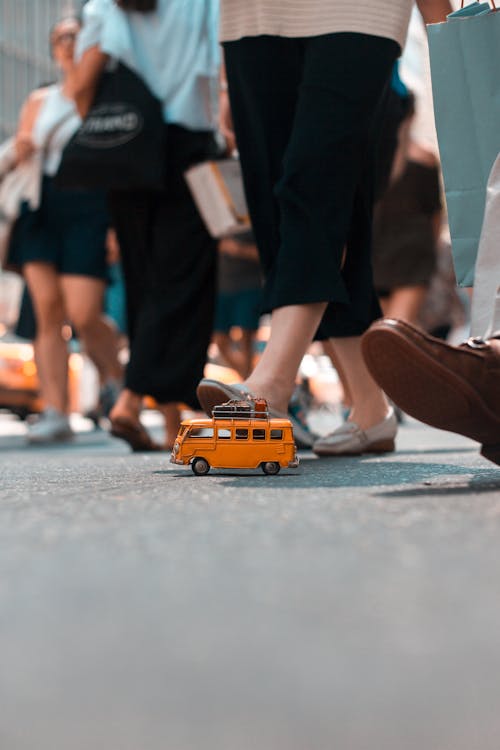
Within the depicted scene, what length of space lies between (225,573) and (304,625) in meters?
0.17

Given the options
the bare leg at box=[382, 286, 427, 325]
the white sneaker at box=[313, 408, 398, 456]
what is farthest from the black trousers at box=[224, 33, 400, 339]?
the bare leg at box=[382, 286, 427, 325]

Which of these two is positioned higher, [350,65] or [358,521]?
[350,65]

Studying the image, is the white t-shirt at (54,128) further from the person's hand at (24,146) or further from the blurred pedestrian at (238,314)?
the blurred pedestrian at (238,314)

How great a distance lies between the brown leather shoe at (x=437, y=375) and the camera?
1668mm

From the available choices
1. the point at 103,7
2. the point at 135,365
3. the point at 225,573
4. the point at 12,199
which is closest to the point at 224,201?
the point at 135,365

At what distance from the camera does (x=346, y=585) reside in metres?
0.95

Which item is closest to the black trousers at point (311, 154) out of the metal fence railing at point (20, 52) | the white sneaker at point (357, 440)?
the white sneaker at point (357, 440)

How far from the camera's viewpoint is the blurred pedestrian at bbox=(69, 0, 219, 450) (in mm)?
3910

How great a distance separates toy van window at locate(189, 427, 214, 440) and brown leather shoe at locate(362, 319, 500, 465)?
377 mm

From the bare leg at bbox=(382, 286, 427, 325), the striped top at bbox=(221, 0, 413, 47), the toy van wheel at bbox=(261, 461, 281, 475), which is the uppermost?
the striped top at bbox=(221, 0, 413, 47)

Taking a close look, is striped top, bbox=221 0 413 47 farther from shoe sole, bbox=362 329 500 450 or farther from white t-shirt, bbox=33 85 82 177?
white t-shirt, bbox=33 85 82 177

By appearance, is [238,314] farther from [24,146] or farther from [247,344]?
[24,146]

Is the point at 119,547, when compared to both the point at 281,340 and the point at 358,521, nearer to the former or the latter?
the point at 358,521

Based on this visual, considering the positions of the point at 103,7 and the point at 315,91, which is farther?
the point at 103,7
